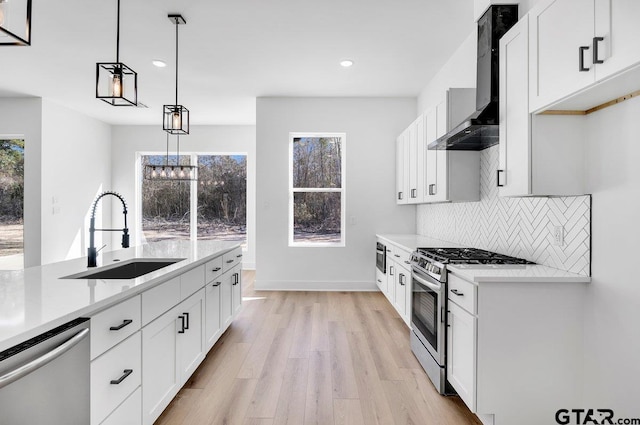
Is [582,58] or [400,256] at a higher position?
[582,58]

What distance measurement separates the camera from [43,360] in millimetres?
1110

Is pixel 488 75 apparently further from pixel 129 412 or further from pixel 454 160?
pixel 129 412

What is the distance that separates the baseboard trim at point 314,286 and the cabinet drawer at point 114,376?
3556mm

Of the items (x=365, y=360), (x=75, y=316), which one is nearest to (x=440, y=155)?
(x=365, y=360)

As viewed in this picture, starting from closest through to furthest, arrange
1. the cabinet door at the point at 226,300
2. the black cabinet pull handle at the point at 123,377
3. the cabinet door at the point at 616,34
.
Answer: the cabinet door at the point at 616,34 → the black cabinet pull handle at the point at 123,377 → the cabinet door at the point at 226,300

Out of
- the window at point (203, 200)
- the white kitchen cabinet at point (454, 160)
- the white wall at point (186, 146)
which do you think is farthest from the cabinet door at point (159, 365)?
the window at point (203, 200)

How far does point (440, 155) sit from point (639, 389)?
88.4 inches

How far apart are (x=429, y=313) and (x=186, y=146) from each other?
6089 mm

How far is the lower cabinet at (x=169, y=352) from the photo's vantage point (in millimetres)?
1863

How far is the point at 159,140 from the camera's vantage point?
709 centimetres

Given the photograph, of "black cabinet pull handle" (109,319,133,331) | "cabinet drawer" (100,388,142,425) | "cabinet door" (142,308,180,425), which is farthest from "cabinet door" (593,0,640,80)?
"cabinet drawer" (100,388,142,425)

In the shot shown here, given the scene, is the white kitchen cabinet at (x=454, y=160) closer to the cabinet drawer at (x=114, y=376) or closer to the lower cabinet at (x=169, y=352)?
the lower cabinet at (x=169, y=352)

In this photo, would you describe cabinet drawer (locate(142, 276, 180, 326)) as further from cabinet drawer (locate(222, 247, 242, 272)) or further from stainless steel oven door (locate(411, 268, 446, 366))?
stainless steel oven door (locate(411, 268, 446, 366))

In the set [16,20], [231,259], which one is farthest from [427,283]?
[16,20]
